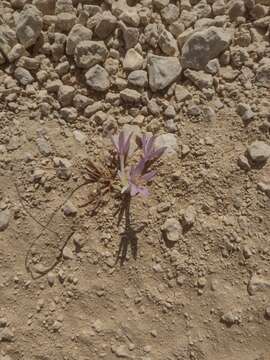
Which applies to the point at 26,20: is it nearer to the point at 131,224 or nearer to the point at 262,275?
the point at 131,224

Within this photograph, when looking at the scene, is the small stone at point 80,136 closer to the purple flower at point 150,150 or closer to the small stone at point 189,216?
the purple flower at point 150,150

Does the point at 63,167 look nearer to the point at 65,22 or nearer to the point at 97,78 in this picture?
the point at 97,78

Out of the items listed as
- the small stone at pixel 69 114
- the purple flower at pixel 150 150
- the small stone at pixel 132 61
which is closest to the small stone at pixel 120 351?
the purple flower at pixel 150 150

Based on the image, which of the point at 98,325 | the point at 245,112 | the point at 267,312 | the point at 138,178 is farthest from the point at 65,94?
the point at 267,312

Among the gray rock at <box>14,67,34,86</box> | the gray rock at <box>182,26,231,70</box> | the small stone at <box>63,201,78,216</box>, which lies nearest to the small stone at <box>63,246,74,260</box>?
the small stone at <box>63,201,78,216</box>

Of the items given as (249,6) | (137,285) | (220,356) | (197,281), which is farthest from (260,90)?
(220,356)

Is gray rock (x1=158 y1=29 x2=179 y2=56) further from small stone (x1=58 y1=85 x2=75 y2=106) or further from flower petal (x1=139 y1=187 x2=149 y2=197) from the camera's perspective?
flower petal (x1=139 y1=187 x2=149 y2=197)
